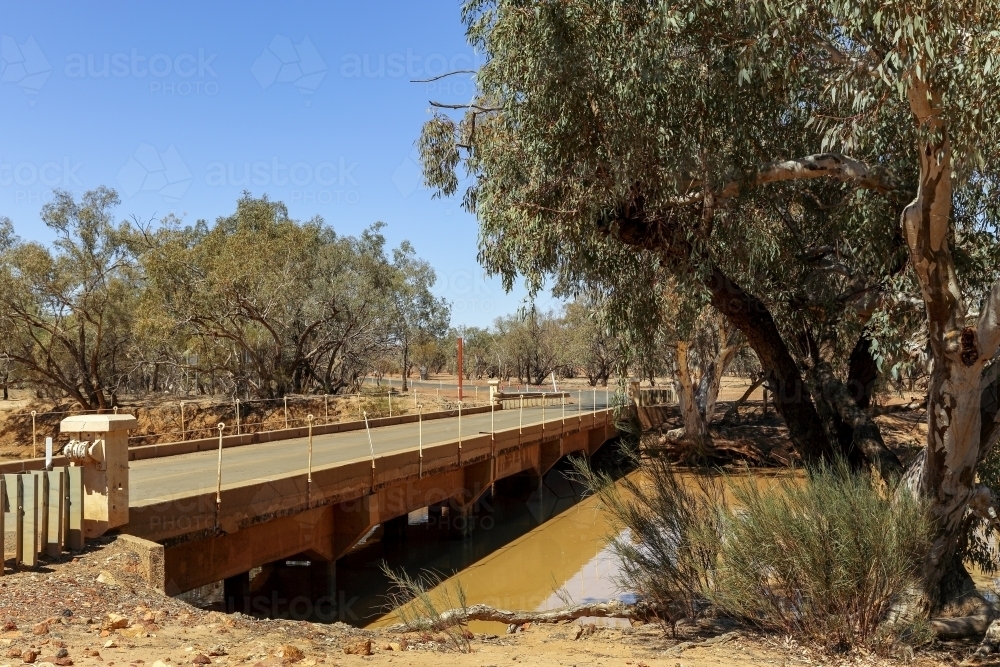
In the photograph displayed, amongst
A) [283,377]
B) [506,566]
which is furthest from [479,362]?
[506,566]

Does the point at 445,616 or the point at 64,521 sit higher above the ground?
the point at 64,521

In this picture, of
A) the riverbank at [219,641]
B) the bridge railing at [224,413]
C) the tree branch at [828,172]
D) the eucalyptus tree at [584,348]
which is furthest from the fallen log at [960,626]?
the eucalyptus tree at [584,348]

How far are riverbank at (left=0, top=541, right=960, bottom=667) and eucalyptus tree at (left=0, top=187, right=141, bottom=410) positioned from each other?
2502 centimetres

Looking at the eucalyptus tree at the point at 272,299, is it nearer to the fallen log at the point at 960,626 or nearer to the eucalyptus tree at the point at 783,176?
the eucalyptus tree at the point at 783,176

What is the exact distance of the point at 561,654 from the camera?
741cm

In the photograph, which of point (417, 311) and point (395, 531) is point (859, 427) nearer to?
point (395, 531)

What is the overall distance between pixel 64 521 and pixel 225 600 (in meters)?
4.65

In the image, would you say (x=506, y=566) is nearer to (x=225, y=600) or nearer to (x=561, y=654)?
(x=225, y=600)

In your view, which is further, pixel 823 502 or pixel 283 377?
pixel 283 377

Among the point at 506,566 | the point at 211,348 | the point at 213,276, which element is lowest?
the point at 506,566

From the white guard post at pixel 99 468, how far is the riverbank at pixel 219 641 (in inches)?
13.0

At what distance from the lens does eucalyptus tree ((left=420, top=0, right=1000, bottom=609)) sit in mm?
7625

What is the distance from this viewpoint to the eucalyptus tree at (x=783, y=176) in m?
7.62

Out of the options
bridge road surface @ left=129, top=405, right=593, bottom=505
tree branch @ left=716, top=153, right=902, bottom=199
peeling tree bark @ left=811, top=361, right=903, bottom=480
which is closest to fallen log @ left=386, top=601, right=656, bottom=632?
peeling tree bark @ left=811, top=361, right=903, bottom=480
